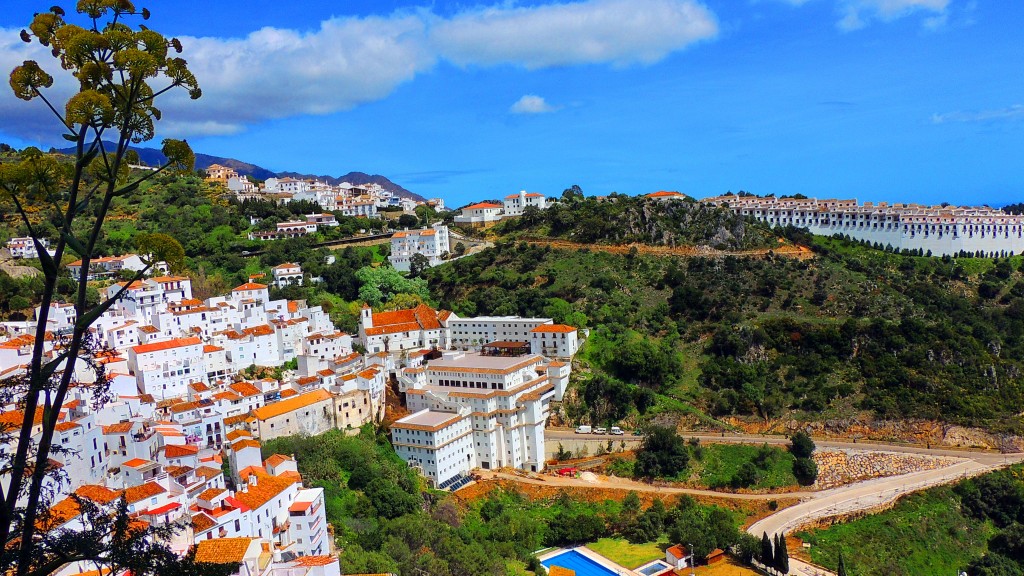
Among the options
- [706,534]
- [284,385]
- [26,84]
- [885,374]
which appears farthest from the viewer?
[885,374]

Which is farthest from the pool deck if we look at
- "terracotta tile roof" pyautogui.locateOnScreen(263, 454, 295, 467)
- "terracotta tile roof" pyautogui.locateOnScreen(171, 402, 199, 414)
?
"terracotta tile roof" pyautogui.locateOnScreen(171, 402, 199, 414)

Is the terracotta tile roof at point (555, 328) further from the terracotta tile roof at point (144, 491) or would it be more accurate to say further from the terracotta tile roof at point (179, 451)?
the terracotta tile roof at point (144, 491)

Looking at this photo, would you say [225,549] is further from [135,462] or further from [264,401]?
[264,401]

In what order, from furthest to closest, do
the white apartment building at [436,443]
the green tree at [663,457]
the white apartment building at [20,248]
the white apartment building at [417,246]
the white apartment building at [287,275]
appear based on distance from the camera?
the white apartment building at [417,246], the white apartment building at [287,275], the white apartment building at [20,248], the green tree at [663,457], the white apartment building at [436,443]

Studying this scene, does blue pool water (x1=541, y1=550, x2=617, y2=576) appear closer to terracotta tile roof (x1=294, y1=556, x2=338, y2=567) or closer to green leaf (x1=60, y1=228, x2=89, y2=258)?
terracotta tile roof (x1=294, y1=556, x2=338, y2=567)

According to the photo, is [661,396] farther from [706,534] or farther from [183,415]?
[183,415]

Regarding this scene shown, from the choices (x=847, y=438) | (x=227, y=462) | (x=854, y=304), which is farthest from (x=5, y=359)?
(x=854, y=304)

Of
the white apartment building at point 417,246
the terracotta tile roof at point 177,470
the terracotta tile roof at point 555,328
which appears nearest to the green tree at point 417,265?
the white apartment building at point 417,246
